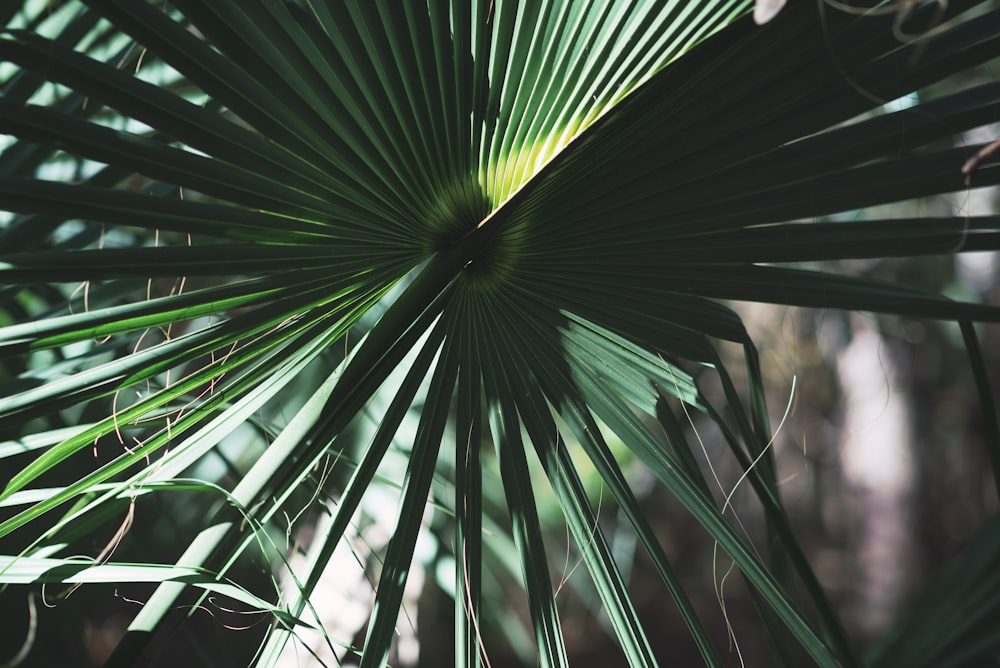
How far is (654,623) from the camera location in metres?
4.58

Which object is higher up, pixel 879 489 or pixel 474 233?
pixel 474 233

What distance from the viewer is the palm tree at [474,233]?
0.45 meters

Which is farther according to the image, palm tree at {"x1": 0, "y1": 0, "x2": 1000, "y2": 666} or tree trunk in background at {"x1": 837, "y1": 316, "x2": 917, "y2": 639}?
tree trunk in background at {"x1": 837, "y1": 316, "x2": 917, "y2": 639}

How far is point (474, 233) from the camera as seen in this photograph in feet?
1.76

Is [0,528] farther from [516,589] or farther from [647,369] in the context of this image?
[516,589]

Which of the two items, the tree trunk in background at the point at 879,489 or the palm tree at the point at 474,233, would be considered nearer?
the palm tree at the point at 474,233

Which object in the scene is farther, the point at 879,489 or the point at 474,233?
the point at 879,489

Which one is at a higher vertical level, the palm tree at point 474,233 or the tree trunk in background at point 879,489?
the palm tree at point 474,233

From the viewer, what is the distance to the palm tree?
447mm

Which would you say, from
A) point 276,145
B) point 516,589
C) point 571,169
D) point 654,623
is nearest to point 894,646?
point 571,169

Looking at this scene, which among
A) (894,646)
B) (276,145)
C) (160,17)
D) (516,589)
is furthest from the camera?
(516,589)

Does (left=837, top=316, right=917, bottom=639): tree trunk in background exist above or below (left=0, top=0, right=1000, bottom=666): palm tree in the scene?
below

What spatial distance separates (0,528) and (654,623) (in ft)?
15.3

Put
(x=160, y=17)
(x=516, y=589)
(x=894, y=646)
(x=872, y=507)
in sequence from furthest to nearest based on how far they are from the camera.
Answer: (x=516, y=589) < (x=872, y=507) < (x=894, y=646) < (x=160, y=17)
